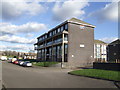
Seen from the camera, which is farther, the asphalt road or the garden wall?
the garden wall

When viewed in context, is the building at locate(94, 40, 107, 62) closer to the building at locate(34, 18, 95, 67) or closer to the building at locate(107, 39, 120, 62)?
the building at locate(107, 39, 120, 62)

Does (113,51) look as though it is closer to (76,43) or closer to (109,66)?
(76,43)

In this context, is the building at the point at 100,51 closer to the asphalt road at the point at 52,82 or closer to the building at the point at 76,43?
the building at the point at 76,43

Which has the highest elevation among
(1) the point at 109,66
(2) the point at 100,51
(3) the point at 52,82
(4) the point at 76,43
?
(4) the point at 76,43

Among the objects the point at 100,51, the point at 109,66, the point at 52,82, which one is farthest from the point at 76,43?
the point at 52,82

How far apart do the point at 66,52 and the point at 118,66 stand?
18355mm

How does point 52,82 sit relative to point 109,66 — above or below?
below

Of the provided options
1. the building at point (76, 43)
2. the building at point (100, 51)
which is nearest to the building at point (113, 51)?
the building at point (100, 51)

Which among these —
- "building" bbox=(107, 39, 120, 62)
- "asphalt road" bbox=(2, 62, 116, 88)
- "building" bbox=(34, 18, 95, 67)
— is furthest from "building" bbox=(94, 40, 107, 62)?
"asphalt road" bbox=(2, 62, 116, 88)

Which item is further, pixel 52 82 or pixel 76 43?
pixel 76 43

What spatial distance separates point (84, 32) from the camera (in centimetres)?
3912

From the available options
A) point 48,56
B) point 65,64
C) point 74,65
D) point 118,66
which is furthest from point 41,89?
point 48,56

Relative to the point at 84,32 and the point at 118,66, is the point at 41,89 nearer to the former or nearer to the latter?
the point at 118,66

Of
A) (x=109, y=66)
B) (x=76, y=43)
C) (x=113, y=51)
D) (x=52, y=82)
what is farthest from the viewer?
(x=113, y=51)
